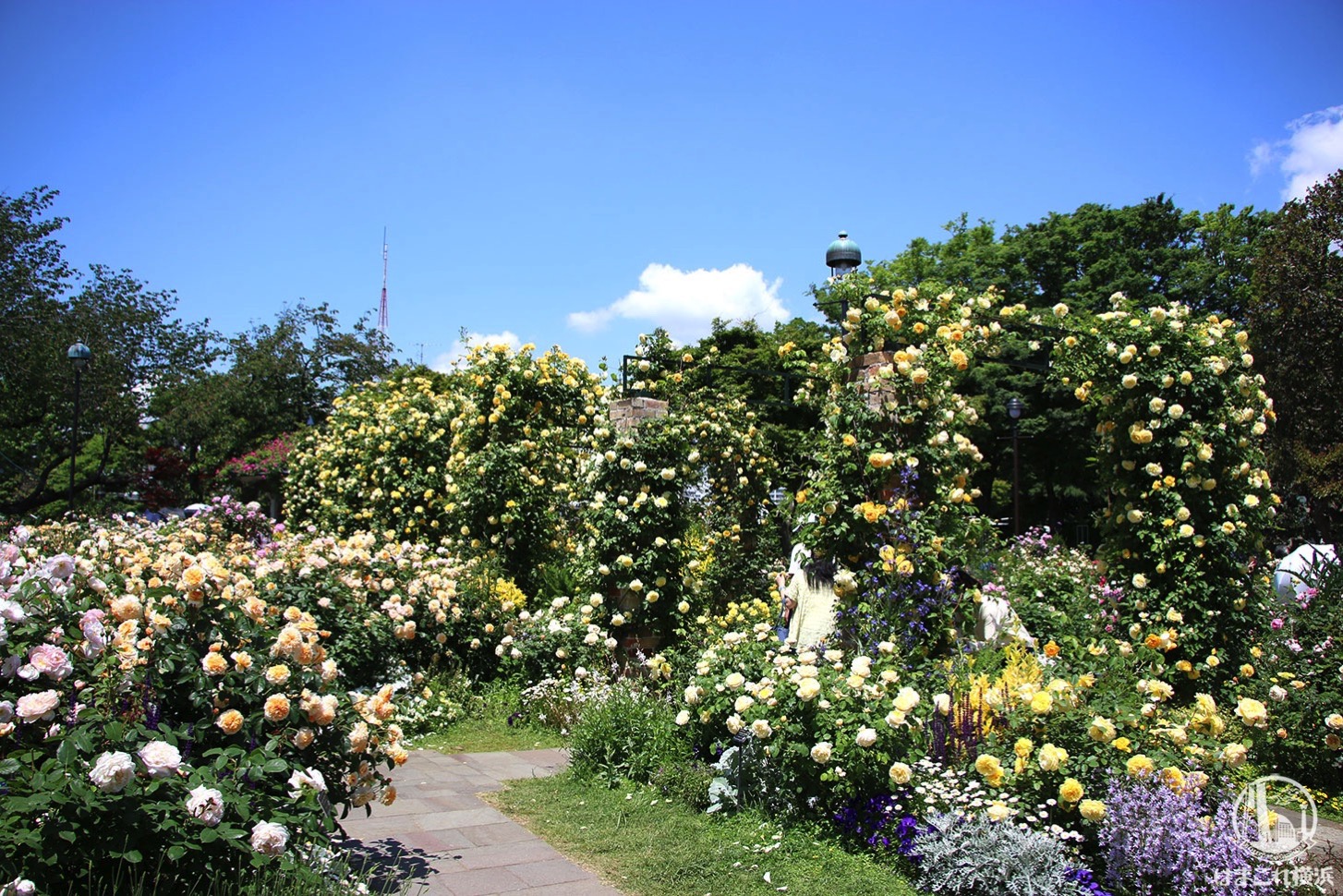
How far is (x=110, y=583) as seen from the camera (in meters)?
3.30

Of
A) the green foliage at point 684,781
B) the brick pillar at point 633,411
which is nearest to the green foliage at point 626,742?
the green foliage at point 684,781

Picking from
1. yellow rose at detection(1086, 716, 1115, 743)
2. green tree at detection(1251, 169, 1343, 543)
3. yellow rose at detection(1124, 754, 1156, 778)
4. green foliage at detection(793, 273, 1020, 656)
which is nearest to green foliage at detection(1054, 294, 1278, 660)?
green foliage at detection(793, 273, 1020, 656)

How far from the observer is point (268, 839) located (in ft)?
7.95

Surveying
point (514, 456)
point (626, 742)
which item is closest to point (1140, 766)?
point (626, 742)

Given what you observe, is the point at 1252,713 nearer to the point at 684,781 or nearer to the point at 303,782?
the point at 684,781

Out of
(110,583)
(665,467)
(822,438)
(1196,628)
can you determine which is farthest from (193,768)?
(1196,628)

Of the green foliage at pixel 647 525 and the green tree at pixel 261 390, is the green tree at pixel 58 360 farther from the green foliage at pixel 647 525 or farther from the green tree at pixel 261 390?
the green foliage at pixel 647 525

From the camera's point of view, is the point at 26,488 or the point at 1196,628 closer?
the point at 1196,628

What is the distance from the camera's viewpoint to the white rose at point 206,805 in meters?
2.43

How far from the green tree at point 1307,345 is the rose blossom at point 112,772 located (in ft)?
44.3

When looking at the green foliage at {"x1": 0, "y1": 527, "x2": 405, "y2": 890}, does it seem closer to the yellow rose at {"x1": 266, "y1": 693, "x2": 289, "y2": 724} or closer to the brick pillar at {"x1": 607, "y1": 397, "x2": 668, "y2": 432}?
the yellow rose at {"x1": 266, "y1": 693, "x2": 289, "y2": 724}

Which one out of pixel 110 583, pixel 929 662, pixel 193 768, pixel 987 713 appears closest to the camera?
pixel 193 768

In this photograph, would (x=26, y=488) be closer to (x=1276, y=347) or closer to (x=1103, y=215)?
(x=1276, y=347)

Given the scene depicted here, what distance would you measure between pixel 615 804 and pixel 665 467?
10.6 ft
